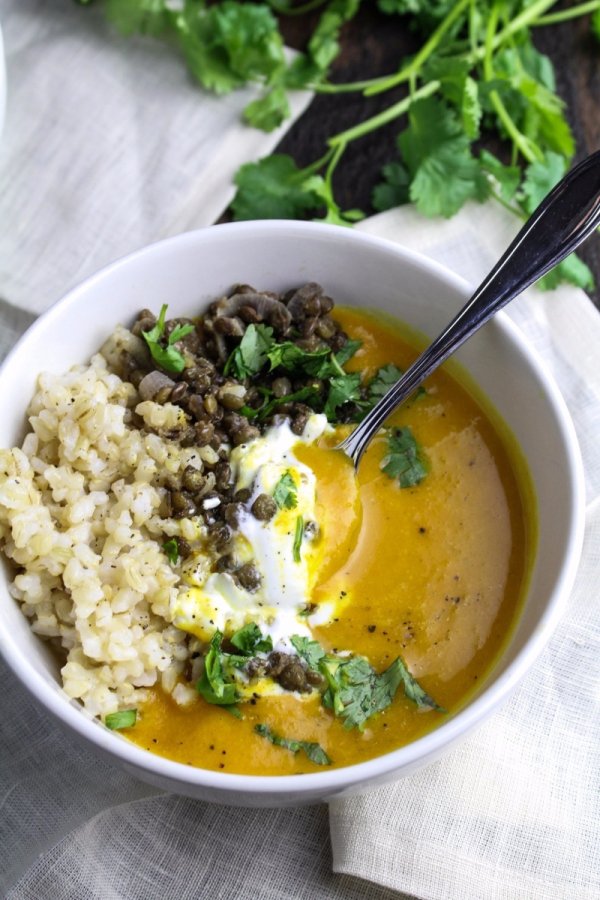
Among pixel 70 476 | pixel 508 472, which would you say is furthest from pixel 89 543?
pixel 508 472

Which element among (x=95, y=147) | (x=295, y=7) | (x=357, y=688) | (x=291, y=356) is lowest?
(x=95, y=147)

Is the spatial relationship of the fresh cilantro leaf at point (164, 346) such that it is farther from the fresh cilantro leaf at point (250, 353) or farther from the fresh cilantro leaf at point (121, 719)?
the fresh cilantro leaf at point (121, 719)

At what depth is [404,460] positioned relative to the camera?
3318mm

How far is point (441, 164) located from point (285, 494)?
161 centimetres

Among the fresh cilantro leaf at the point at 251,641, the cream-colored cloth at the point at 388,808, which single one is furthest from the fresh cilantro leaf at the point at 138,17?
the fresh cilantro leaf at the point at 251,641

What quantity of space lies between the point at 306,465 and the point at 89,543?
2.28ft

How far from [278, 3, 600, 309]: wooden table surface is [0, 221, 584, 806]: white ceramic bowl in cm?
92

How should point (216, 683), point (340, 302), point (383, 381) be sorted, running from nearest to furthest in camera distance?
point (216, 683)
point (383, 381)
point (340, 302)

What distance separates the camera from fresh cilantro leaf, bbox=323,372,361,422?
336 centimetres

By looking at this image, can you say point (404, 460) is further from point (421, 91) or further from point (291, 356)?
point (421, 91)

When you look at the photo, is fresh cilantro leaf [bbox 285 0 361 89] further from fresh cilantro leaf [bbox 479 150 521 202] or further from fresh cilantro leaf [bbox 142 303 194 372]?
fresh cilantro leaf [bbox 142 303 194 372]

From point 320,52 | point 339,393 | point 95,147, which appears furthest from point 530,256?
point 95,147

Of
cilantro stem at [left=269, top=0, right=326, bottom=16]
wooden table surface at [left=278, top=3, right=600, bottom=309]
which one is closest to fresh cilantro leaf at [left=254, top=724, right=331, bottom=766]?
wooden table surface at [left=278, top=3, right=600, bottom=309]

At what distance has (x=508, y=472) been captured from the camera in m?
3.38
